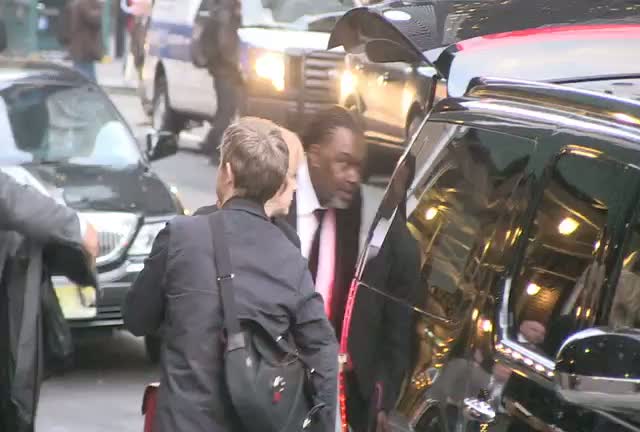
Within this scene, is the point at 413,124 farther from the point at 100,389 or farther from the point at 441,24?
the point at 441,24

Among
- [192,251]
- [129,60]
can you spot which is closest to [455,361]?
[192,251]

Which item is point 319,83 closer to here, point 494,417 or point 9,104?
point 9,104

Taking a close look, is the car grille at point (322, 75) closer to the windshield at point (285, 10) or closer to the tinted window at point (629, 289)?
the windshield at point (285, 10)

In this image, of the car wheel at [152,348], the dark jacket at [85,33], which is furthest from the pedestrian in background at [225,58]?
the car wheel at [152,348]

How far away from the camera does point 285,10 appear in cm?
1653

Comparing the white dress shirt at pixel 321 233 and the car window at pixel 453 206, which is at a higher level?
the car window at pixel 453 206

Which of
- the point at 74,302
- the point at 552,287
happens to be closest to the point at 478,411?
the point at 552,287

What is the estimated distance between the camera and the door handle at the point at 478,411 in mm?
3539

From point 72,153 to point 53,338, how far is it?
506 centimetres

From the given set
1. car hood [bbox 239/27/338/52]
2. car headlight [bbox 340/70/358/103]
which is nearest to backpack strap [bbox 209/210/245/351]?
car headlight [bbox 340/70/358/103]

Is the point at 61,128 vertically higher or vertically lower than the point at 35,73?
lower

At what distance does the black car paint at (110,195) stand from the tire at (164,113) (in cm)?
991

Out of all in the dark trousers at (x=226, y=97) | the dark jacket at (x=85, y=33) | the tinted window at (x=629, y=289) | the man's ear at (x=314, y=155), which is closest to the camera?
the tinted window at (x=629, y=289)

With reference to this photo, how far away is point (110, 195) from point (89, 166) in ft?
1.59
